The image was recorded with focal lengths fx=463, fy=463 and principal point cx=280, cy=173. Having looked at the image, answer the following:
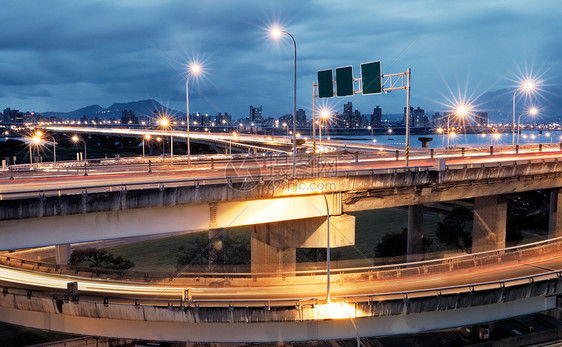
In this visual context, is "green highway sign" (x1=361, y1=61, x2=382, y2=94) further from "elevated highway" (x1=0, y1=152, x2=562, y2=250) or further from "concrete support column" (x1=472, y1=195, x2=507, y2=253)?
"concrete support column" (x1=472, y1=195, x2=507, y2=253)

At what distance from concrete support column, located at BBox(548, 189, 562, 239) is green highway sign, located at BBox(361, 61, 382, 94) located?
995 inches

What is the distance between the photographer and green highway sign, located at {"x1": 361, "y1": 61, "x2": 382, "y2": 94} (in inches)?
1230

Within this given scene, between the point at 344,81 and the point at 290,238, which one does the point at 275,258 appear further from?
the point at 344,81

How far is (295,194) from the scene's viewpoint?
85.0 ft

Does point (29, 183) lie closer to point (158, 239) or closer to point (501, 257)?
point (501, 257)

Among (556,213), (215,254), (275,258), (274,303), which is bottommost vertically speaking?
(215,254)

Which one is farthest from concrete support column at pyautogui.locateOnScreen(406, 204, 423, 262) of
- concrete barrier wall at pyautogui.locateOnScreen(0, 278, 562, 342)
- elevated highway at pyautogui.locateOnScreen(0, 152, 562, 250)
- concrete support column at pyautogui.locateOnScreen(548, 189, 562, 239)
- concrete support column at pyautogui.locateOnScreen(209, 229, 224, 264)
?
concrete barrier wall at pyautogui.locateOnScreen(0, 278, 562, 342)

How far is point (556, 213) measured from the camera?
45469mm

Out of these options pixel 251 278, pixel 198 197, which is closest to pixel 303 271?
pixel 251 278

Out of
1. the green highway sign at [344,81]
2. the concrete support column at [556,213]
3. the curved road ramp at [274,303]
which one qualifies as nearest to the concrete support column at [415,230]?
the concrete support column at [556,213]

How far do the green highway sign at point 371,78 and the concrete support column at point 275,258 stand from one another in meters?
12.1

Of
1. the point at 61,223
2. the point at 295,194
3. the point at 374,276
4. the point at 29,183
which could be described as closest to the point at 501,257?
the point at 374,276

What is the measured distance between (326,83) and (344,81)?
4.99 ft

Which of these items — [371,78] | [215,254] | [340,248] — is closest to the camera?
[371,78]
